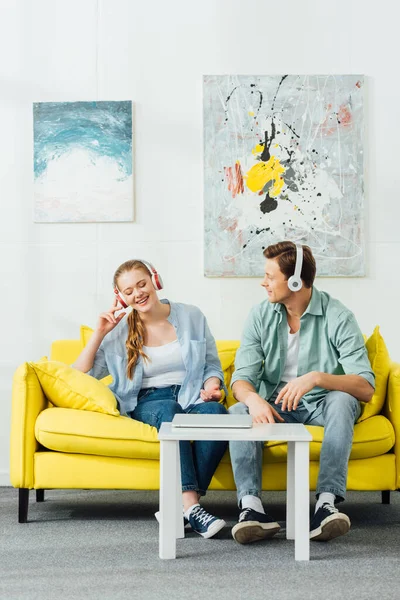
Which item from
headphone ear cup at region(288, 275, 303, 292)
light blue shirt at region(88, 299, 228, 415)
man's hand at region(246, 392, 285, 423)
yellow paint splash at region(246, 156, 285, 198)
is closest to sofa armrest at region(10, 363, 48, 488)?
light blue shirt at region(88, 299, 228, 415)

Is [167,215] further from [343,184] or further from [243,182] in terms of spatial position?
[343,184]

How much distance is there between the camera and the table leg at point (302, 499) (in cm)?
257

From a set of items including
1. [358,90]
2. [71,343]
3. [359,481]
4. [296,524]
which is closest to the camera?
[296,524]

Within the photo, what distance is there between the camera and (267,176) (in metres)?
4.07

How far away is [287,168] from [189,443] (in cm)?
170

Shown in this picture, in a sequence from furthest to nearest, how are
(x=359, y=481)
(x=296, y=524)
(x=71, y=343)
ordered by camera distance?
(x=71, y=343) < (x=359, y=481) < (x=296, y=524)

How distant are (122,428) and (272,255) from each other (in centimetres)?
86

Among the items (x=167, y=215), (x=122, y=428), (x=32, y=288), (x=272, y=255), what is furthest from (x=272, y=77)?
(x=122, y=428)

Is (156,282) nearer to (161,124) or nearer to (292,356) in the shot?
(292,356)

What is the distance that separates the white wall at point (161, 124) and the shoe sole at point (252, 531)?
1.51 metres

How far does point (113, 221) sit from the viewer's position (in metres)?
4.10

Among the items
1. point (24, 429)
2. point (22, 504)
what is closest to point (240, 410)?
point (24, 429)

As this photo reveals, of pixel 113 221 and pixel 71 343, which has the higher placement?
pixel 113 221

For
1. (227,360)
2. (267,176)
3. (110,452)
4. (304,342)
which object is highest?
(267,176)
